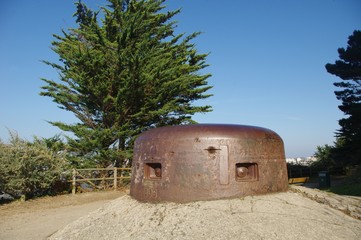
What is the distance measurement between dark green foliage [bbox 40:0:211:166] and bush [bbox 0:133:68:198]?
2.64 meters

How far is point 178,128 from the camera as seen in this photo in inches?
231

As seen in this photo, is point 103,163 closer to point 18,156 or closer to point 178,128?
point 18,156

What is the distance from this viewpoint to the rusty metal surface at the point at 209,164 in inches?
209

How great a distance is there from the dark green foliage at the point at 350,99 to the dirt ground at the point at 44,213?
52.0 feet

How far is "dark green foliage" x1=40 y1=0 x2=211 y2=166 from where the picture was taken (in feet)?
51.3

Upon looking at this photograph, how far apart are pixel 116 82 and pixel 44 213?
7945 mm

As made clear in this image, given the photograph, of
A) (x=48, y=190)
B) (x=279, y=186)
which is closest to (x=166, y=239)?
(x=279, y=186)

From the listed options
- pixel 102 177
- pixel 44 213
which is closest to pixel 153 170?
pixel 44 213

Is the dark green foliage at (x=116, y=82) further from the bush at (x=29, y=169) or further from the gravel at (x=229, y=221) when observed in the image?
the gravel at (x=229, y=221)

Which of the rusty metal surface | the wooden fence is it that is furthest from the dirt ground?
the rusty metal surface

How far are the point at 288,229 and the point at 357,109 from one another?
61.5ft

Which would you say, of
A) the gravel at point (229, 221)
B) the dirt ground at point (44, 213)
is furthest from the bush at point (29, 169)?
the gravel at point (229, 221)

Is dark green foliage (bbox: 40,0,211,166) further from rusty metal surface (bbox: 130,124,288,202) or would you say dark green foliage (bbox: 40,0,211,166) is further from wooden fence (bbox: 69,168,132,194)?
rusty metal surface (bbox: 130,124,288,202)

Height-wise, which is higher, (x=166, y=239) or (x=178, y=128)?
(x=178, y=128)
